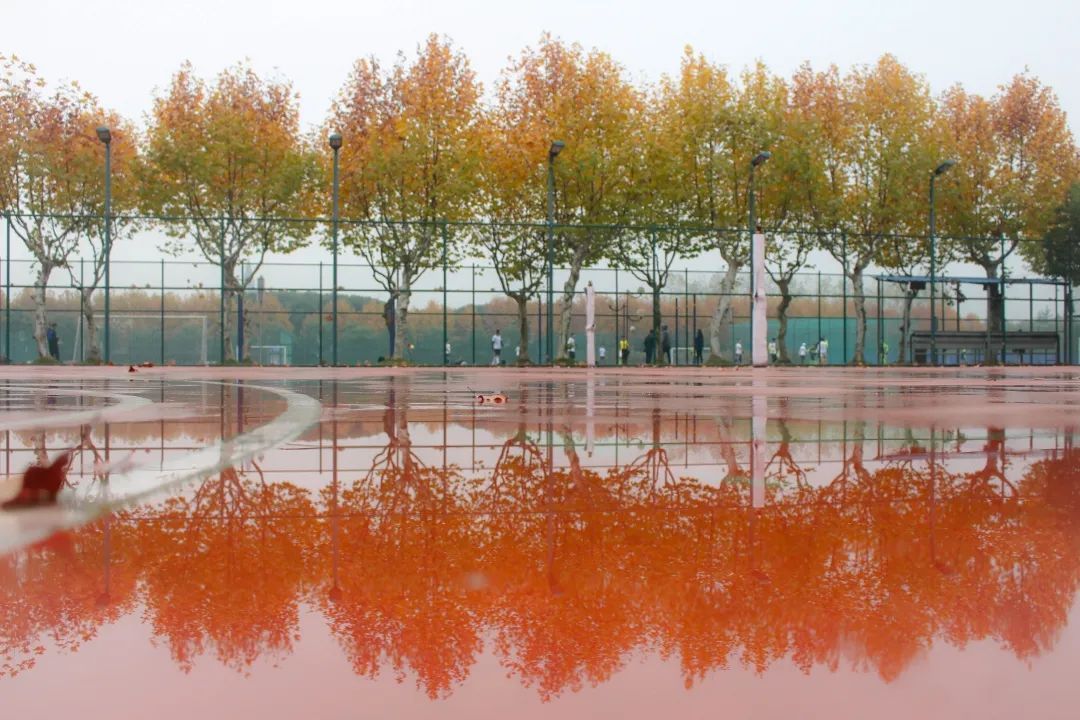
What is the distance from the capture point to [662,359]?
42.0m

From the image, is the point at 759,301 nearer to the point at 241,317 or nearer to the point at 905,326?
the point at 241,317

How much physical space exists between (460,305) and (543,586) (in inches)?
1487

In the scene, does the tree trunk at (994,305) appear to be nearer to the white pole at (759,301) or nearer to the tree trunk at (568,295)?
the tree trunk at (568,295)

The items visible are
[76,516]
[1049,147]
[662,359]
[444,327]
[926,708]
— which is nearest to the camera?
[926,708]

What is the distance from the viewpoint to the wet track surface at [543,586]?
149 centimetres

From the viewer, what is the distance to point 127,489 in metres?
3.45

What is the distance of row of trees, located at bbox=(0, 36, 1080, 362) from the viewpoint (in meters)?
39.5

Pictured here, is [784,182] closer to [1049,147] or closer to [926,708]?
[1049,147]

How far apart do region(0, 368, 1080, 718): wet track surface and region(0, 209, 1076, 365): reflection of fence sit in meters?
32.5

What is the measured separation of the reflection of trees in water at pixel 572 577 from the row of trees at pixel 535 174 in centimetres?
3537

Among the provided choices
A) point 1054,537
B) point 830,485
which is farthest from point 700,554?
point 830,485

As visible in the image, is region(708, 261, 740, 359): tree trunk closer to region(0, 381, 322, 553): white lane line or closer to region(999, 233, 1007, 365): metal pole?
region(999, 233, 1007, 365): metal pole

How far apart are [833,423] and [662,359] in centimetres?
3547

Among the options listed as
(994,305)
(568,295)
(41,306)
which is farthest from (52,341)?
(994,305)
